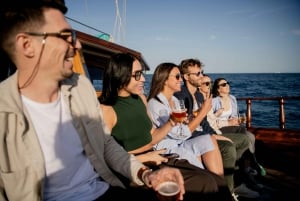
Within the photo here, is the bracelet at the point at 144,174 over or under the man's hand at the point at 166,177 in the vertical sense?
under

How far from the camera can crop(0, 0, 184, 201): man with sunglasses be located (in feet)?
4.91

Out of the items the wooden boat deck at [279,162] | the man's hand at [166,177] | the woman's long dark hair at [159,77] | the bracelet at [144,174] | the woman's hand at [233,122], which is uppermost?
the woman's long dark hair at [159,77]

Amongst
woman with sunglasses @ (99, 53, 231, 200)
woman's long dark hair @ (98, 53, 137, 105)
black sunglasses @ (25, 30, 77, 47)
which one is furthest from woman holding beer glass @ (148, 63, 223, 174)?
black sunglasses @ (25, 30, 77, 47)

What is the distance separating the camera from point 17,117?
5.00ft

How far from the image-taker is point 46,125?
171cm

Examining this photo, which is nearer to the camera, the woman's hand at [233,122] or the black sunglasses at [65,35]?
→ the black sunglasses at [65,35]

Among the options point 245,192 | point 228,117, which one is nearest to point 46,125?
point 245,192

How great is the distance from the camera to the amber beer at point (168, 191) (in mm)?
1394

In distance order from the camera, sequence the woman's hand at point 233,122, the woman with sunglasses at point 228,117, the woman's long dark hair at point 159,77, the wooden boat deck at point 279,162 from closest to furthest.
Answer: the woman's long dark hair at point 159,77 → the wooden boat deck at point 279,162 → the woman with sunglasses at point 228,117 → the woman's hand at point 233,122

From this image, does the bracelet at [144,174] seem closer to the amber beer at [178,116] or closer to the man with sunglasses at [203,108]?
the amber beer at [178,116]

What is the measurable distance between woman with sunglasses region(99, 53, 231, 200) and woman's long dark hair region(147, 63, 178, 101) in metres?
0.50

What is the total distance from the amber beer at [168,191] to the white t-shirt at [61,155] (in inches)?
23.3

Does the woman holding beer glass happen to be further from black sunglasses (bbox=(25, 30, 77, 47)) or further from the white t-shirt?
black sunglasses (bbox=(25, 30, 77, 47))

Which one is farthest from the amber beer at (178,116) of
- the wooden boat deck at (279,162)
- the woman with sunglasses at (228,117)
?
the woman with sunglasses at (228,117)
